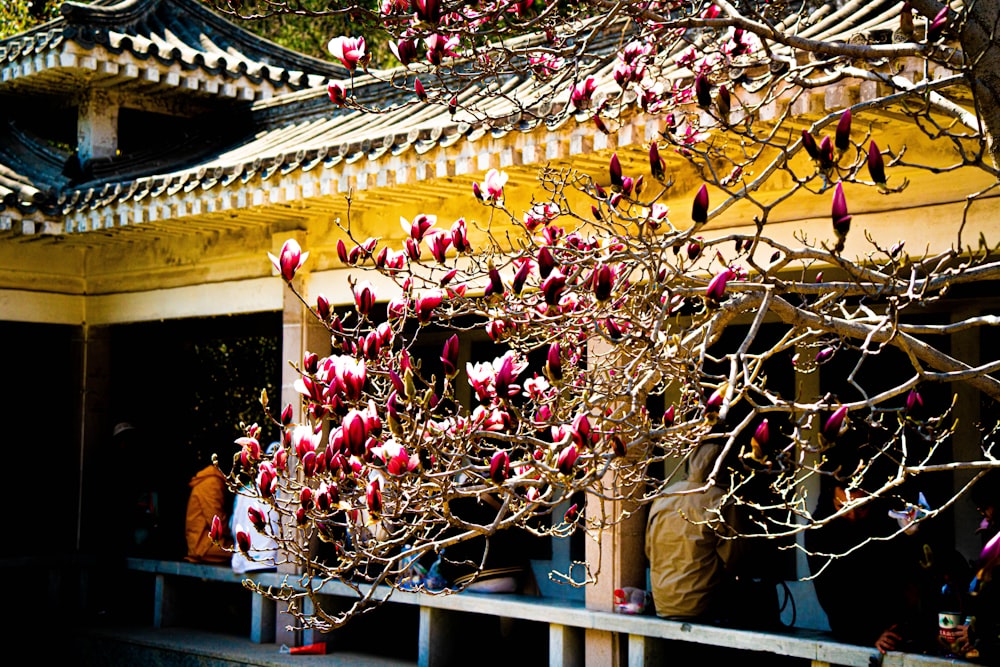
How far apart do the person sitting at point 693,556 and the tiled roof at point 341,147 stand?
6.53 ft

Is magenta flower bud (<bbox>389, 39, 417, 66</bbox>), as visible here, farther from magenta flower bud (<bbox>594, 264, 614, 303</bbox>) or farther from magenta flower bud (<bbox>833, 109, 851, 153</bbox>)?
magenta flower bud (<bbox>833, 109, 851, 153</bbox>)

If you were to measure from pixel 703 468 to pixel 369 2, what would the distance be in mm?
8201

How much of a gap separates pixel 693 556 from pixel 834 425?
146 inches

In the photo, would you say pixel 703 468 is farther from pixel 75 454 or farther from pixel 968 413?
pixel 75 454

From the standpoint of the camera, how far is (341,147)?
7301mm

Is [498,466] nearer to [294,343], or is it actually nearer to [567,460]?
[567,460]

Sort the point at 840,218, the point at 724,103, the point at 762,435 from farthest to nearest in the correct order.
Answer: the point at 724,103
the point at 762,435
the point at 840,218

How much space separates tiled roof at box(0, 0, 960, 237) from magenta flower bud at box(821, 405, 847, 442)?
1714 millimetres

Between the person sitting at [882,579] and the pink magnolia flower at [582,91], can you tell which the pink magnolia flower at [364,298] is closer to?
the pink magnolia flower at [582,91]

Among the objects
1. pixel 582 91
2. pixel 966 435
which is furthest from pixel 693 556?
pixel 582 91

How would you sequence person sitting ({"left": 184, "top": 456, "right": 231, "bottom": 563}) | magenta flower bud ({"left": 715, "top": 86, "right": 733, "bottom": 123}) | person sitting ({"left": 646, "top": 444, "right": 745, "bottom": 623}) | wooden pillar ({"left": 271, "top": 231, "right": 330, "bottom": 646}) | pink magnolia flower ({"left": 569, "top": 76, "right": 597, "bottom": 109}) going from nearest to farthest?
magenta flower bud ({"left": 715, "top": 86, "right": 733, "bottom": 123}) → pink magnolia flower ({"left": 569, "top": 76, "right": 597, "bottom": 109}) → person sitting ({"left": 646, "top": 444, "right": 745, "bottom": 623}) → wooden pillar ({"left": 271, "top": 231, "right": 330, "bottom": 646}) → person sitting ({"left": 184, "top": 456, "right": 231, "bottom": 563})

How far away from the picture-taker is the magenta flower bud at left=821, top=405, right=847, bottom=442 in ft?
10.7

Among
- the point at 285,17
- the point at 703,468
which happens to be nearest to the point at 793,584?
the point at 703,468

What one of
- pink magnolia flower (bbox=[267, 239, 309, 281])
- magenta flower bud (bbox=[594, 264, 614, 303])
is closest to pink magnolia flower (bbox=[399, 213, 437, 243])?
pink magnolia flower (bbox=[267, 239, 309, 281])
